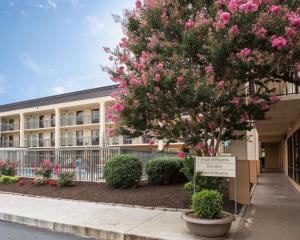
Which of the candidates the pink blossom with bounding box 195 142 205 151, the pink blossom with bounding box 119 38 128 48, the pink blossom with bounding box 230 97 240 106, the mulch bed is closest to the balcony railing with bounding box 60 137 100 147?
the mulch bed

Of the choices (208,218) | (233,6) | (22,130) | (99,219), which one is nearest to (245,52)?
(233,6)

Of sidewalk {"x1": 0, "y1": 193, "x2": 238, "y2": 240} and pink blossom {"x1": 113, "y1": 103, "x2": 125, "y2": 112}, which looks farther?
pink blossom {"x1": 113, "y1": 103, "x2": 125, "y2": 112}

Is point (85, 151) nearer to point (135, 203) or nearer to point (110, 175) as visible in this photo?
point (110, 175)

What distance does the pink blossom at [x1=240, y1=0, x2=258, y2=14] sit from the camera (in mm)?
6836

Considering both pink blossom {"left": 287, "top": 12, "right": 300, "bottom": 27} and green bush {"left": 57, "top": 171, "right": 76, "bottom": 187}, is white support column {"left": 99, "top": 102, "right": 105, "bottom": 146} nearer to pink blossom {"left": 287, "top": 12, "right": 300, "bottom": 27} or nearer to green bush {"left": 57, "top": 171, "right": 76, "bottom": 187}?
green bush {"left": 57, "top": 171, "right": 76, "bottom": 187}

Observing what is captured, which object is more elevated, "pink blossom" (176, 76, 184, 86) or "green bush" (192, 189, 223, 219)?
"pink blossom" (176, 76, 184, 86)

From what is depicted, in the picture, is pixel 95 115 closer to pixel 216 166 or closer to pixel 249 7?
pixel 216 166

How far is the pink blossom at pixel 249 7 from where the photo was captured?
684 centimetres

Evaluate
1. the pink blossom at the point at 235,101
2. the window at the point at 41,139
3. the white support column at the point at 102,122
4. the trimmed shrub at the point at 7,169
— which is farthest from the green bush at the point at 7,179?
the window at the point at 41,139

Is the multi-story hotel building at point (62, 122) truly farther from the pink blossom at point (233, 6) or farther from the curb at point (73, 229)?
the pink blossom at point (233, 6)

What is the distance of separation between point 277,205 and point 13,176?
12.7m

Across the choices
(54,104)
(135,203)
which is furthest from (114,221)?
(54,104)

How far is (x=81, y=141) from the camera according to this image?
46.9 meters

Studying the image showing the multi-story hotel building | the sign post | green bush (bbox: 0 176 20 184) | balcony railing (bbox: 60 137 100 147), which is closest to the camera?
the sign post
